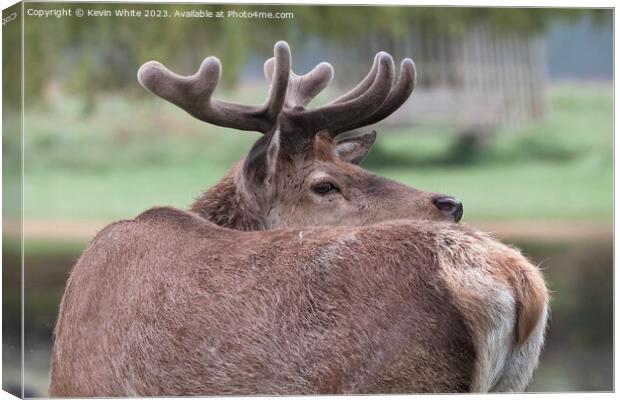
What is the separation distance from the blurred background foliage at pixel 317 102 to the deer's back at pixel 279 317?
1.00 meters

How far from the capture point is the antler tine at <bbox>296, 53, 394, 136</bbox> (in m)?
6.21

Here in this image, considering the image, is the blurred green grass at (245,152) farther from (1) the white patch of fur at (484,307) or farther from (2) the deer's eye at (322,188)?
(1) the white patch of fur at (484,307)

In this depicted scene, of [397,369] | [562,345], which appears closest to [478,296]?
[397,369]

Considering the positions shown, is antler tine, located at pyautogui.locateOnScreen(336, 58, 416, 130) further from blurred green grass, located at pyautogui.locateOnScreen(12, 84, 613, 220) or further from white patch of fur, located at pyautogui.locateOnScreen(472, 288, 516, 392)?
white patch of fur, located at pyautogui.locateOnScreen(472, 288, 516, 392)

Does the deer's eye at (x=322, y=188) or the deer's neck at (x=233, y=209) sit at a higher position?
the deer's eye at (x=322, y=188)

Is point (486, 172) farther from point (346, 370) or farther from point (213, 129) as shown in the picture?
point (346, 370)

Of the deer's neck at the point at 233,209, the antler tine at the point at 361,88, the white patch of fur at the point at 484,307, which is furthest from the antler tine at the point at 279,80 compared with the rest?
the white patch of fur at the point at 484,307

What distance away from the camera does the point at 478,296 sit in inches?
183

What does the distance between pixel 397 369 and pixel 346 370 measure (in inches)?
8.2

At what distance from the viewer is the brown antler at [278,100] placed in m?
6.06

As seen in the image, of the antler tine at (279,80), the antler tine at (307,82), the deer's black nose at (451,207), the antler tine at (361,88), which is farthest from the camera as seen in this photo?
the antler tine at (307,82)

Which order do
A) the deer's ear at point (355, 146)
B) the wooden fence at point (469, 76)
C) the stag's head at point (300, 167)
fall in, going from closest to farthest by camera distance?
the stag's head at point (300, 167) → the deer's ear at point (355, 146) → the wooden fence at point (469, 76)

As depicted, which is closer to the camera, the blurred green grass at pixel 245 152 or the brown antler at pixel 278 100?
the brown antler at pixel 278 100

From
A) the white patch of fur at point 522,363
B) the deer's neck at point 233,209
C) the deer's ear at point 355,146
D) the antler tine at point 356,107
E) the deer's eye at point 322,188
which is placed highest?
the antler tine at point 356,107
